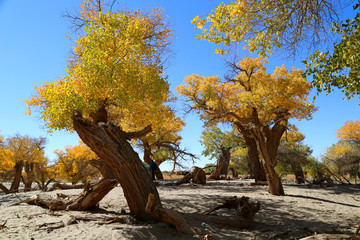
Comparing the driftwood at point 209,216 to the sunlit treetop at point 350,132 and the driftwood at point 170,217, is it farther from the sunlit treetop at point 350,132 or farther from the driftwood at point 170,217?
the sunlit treetop at point 350,132

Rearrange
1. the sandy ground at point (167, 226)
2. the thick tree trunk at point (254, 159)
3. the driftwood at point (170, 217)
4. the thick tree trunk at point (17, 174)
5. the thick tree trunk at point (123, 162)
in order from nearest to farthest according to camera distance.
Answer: the sandy ground at point (167, 226), the driftwood at point (170, 217), the thick tree trunk at point (123, 162), the thick tree trunk at point (254, 159), the thick tree trunk at point (17, 174)

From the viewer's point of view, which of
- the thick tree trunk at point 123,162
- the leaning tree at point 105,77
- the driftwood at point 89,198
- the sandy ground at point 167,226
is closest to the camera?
the sandy ground at point 167,226

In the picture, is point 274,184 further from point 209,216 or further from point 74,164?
point 74,164

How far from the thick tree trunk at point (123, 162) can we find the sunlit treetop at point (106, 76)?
2.66 m

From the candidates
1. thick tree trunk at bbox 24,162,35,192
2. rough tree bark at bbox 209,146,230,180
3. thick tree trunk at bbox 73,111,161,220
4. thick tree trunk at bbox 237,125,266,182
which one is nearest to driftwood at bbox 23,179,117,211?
thick tree trunk at bbox 73,111,161,220

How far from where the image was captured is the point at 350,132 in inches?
1296

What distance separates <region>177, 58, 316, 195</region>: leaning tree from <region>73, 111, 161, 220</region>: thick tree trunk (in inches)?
368

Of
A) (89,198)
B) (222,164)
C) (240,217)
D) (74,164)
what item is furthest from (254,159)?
(74,164)

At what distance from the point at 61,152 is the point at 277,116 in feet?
77.3

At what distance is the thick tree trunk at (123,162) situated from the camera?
6578mm

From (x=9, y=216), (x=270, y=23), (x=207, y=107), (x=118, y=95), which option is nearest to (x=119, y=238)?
(x=9, y=216)

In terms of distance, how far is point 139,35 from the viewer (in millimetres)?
10711

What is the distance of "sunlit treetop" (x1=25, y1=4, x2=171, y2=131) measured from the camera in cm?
933

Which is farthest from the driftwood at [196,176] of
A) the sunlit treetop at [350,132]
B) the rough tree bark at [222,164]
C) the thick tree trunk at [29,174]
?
the sunlit treetop at [350,132]
